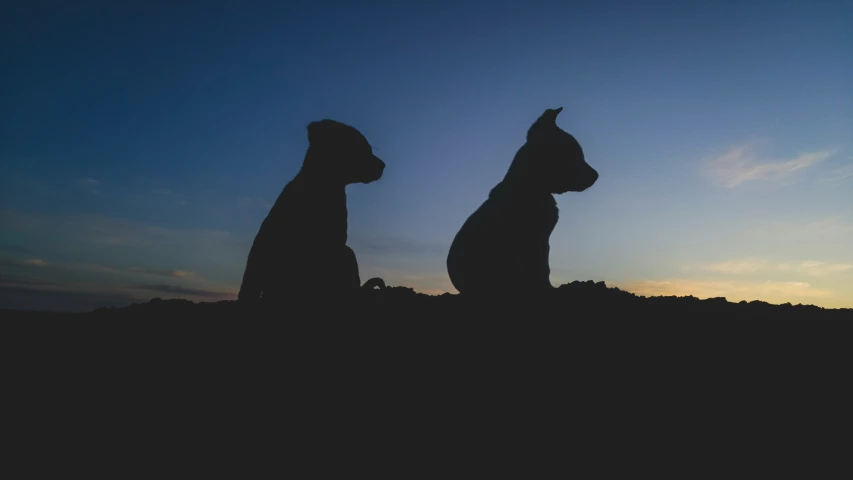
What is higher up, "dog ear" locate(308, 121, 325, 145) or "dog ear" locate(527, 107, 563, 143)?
"dog ear" locate(527, 107, 563, 143)

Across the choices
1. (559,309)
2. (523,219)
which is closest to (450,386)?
(559,309)

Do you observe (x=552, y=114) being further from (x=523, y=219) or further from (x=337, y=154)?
(x=337, y=154)

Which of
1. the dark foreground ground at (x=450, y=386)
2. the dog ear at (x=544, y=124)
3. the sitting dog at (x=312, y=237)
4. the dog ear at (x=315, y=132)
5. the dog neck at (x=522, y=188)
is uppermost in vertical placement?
the dog ear at (x=544, y=124)

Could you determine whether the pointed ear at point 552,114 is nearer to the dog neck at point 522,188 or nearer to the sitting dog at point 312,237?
the dog neck at point 522,188

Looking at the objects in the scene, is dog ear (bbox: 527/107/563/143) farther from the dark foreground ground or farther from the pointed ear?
the dark foreground ground

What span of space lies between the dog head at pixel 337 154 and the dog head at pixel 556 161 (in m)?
2.32

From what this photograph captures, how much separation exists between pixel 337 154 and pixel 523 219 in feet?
8.57

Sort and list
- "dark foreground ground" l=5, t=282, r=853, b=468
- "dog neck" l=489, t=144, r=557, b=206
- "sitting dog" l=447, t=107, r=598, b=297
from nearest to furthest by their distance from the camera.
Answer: "dark foreground ground" l=5, t=282, r=853, b=468 → "sitting dog" l=447, t=107, r=598, b=297 → "dog neck" l=489, t=144, r=557, b=206

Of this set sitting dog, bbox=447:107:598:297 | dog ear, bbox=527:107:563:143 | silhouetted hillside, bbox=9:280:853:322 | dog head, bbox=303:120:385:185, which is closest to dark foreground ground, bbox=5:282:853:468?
silhouetted hillside, bbox=9:280:853:322

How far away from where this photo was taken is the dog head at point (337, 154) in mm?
6105

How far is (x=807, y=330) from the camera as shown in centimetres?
384

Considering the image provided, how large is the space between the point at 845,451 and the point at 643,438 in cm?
103

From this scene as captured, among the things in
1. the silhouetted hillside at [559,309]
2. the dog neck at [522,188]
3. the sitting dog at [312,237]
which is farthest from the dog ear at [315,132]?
the dog neck at [522,188]

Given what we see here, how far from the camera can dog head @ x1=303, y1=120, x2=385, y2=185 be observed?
6.11 m
